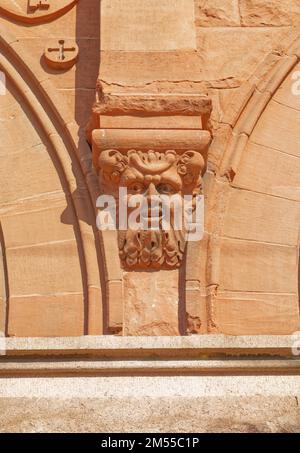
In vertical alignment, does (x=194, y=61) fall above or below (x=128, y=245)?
above

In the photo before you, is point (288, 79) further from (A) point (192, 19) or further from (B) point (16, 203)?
(B) point (16, 203)

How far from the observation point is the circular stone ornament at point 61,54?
6637 millimetres

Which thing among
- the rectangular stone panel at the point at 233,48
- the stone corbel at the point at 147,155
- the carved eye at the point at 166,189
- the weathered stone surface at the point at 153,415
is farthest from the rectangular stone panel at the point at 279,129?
the weathered stone surface at the point at 153,415

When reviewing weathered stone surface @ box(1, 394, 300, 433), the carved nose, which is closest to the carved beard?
the carved nose

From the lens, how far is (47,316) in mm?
5922

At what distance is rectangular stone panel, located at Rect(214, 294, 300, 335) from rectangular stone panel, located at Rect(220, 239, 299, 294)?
0.06m

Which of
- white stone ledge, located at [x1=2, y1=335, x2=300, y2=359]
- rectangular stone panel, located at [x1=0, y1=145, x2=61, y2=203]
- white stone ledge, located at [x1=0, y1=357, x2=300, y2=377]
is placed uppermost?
rectangular stone panel, located at [x1=0, y1=145, x2=61, y2=203]

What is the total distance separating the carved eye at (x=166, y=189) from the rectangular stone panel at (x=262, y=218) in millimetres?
390

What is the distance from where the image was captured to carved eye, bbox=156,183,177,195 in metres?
6.01

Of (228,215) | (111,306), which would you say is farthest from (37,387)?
(228,215)

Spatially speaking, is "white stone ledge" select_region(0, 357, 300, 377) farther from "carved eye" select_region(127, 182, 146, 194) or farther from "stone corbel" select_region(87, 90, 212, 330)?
"carved eye" select_region(127, 182, 146, 194)

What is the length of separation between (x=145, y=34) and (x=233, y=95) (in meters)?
0.61

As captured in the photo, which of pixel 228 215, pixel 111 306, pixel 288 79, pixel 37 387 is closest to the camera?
pixel 37 387

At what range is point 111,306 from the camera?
583 cm
